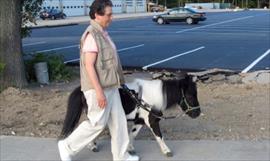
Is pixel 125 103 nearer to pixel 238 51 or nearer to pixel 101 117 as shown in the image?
pixel 101 117

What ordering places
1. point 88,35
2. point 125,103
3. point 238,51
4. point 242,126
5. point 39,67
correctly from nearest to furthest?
point 88,35 < point 125,103 < point 242,126 < point 39,67 < point 238,51

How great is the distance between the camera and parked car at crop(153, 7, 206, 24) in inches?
1848

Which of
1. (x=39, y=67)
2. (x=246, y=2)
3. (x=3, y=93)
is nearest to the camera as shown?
(x=3, y=93)

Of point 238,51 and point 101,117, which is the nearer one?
point 101,117

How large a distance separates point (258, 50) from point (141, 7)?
8470cm

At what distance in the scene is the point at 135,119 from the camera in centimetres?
647

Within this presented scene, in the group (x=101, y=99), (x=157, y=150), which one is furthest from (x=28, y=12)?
(x=101, y=99)

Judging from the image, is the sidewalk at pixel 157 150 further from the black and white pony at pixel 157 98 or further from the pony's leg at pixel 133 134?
the black and white pony at pixel 157 98

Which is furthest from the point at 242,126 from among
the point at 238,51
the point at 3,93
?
the point at 238,51

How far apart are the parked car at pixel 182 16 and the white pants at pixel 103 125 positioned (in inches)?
1630

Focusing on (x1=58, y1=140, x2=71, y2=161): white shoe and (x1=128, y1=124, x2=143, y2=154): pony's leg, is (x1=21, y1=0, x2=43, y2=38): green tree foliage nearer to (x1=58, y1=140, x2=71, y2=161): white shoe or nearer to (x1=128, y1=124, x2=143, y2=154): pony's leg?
(x1=128, y1=124, x2=143, y2=154): pony's leg

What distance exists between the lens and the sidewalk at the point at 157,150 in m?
6.51

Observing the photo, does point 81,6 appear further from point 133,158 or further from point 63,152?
point 63,152

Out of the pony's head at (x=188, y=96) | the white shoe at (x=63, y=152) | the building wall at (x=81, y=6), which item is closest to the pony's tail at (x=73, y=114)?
the white shoe at (x=63, y=152)
